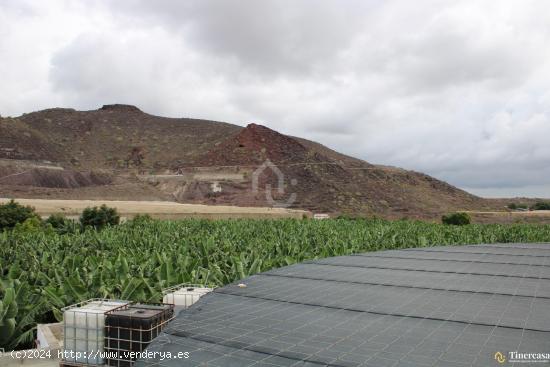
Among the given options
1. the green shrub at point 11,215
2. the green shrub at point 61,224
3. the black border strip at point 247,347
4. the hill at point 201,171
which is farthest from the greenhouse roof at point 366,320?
the hill at point 201,171

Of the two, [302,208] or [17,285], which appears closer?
[17,285]

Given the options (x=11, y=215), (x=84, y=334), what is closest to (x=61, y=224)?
(x=11, y=215)

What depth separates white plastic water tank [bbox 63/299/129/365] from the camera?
4.91 m

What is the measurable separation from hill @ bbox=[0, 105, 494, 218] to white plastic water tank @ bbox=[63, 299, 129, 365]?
6212cm

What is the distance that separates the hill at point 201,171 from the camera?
7194 cm

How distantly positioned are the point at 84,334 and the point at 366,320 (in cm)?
291

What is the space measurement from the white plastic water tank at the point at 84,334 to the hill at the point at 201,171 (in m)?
62.1

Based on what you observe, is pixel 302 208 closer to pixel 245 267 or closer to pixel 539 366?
pixel 245 267

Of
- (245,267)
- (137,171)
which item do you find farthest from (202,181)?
(245,267)

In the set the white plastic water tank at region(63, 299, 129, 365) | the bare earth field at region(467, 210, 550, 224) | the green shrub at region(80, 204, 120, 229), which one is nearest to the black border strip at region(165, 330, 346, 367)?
the white plastic water tank at region(63, 299, 129, 365)

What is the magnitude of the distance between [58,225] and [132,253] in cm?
1686

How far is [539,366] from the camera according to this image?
3.23 m

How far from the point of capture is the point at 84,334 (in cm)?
500

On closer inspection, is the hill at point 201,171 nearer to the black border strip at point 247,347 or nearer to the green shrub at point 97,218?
the green shrub at point 97,218
